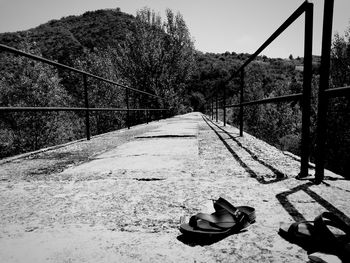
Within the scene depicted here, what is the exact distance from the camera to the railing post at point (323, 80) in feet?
4.64

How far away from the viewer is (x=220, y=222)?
37.3 inches

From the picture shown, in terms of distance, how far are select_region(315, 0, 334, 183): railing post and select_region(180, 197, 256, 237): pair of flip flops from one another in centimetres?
74

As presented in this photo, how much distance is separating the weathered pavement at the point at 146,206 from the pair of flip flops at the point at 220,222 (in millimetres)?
31

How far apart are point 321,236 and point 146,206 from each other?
705mm

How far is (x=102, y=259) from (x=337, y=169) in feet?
72.1

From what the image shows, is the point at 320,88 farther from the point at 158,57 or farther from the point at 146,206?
the point at 158,57

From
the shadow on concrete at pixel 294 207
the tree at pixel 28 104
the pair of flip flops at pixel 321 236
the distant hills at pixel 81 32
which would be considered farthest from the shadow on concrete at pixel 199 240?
the distant hills at pixel 81 32

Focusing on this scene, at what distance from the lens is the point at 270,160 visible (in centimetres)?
207

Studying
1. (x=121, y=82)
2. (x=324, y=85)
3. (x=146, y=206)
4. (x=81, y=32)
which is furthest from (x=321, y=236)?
(x=81, y=32)

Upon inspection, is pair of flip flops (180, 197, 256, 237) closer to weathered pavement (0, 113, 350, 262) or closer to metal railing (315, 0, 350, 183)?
weathered pavement (0, 113, 350, 262)

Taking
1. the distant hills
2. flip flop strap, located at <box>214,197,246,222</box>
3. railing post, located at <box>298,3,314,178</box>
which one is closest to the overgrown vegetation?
railing post, located at <box>298,3,314,178</box>

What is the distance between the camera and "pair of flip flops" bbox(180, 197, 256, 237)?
0.89 meters

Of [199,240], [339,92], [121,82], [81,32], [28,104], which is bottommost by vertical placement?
[199,240]

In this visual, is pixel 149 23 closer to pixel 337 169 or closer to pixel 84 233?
pixel 337 169
